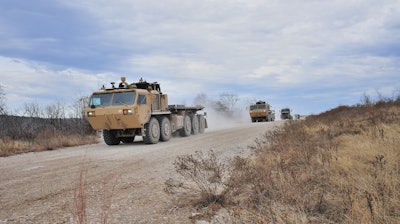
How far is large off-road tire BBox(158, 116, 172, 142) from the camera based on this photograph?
14492 millimetres

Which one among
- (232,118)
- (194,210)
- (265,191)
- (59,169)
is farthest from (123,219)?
(232,118)

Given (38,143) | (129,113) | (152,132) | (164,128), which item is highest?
(129,113)

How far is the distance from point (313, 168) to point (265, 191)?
171 centimetres

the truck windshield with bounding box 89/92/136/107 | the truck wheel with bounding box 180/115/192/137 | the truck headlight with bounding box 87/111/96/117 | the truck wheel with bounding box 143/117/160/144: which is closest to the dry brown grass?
the truck headlight with bounding box 87/111/96/117

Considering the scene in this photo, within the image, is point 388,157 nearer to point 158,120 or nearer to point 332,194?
point 332,194

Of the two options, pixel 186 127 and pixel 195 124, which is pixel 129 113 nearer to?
pixel 186 127

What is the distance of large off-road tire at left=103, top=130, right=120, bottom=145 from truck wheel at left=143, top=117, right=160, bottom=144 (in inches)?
64.1

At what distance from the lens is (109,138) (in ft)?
45.3

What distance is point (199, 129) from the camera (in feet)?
65.2

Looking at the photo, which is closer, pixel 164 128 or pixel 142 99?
pixel 142 99

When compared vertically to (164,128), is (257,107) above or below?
above

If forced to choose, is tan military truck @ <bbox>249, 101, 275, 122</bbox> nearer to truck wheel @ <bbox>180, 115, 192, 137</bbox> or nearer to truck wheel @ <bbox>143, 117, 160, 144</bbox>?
truck wheel @ <bbox>180, 115, 192, 137</bbox>

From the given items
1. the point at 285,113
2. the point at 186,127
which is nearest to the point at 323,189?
the point at 186,127

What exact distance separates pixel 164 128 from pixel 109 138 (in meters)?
2.44
